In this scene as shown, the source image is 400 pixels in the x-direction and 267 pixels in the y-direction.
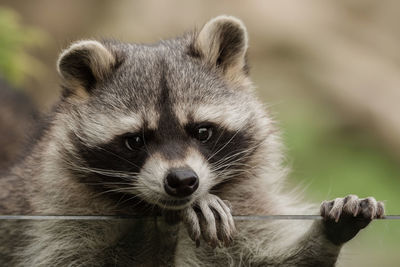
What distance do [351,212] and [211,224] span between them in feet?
1.67

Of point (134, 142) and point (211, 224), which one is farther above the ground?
point (134, 142)

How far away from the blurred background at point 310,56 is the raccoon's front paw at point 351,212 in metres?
5.17

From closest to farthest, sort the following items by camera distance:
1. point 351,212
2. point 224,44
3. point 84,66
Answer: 1. point 351,212
2. point 84,66
3. point 224,44

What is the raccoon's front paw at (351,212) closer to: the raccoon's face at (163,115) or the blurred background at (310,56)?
the raccoon's face at (163,115)

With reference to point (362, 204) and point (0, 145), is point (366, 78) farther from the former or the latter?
point (362, 204)

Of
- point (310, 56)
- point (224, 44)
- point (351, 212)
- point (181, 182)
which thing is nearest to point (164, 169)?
point (181, 182)

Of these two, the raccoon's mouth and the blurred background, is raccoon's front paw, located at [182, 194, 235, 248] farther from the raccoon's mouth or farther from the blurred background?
the blurred background

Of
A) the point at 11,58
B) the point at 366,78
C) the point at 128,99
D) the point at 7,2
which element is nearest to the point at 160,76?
the point at 128,99

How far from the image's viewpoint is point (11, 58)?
5715mm

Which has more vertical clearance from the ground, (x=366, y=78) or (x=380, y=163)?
(x=366, y=78)

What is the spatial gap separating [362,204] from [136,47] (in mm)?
1320

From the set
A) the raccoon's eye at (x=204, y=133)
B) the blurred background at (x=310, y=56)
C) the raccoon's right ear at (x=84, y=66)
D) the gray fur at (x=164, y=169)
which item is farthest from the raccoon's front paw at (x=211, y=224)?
the blurred background at (x=310, y=56)

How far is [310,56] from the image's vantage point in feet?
28.3

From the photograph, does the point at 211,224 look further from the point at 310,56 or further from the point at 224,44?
the point at 310,56
